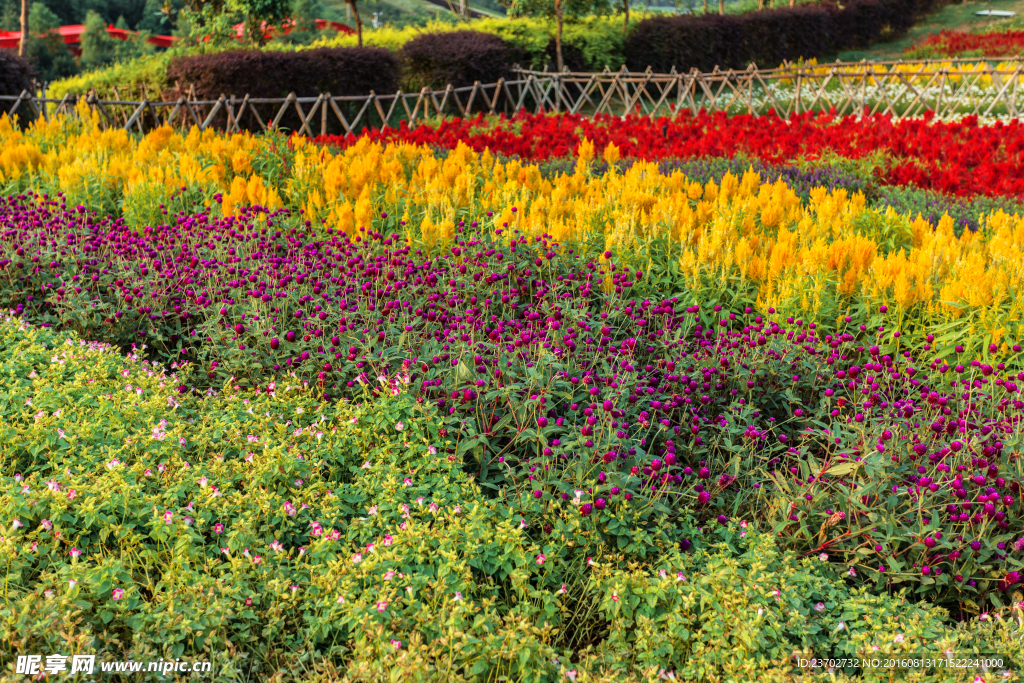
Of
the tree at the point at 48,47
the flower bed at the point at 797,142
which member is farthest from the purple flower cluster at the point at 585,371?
the tree at the point at 48,47

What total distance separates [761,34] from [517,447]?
88.0 ft

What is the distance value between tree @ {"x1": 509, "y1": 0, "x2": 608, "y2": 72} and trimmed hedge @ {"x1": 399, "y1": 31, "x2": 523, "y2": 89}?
1913 mm

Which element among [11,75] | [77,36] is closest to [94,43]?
[77,36]

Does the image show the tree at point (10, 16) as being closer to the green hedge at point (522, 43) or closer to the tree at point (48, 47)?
the tree at point (48, 47)

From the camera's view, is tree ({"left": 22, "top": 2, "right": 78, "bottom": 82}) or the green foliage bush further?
tree ({"left": 22, "top": 2, "right": 78, "bottom": 82})

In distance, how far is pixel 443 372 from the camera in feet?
11.7

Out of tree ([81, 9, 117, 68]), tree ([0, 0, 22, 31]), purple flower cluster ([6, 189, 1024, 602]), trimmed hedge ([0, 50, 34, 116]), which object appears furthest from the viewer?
tree ([0, 0, 22, 31])

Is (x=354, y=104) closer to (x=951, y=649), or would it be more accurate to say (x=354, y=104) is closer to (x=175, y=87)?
(x=175, y=87)

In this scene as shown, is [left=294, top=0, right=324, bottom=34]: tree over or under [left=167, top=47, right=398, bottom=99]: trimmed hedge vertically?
over

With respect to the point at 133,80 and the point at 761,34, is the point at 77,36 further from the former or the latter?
the point at 761,34

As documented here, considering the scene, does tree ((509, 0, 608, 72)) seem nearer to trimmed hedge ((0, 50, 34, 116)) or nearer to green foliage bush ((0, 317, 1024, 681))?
trimmed hedge ((0, 50, 34, 116))

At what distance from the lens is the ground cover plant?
8.27 feet

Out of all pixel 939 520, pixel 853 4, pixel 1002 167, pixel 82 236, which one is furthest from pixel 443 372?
pixel 853 4

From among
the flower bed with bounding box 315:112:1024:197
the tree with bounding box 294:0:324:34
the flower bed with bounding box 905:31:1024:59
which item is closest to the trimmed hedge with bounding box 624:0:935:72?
the flower bed with bounding box 905:31:1024:59
